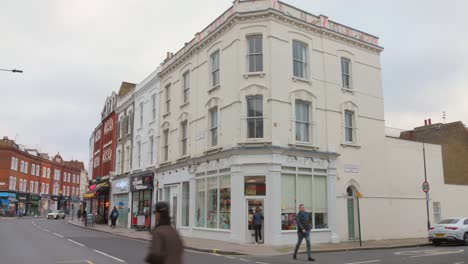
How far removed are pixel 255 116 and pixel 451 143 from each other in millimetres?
17546

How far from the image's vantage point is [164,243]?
16.4ft

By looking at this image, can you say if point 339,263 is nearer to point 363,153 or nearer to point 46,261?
point 46,261

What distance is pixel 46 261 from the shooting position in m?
13.2

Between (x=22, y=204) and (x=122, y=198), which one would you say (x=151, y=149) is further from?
(x=22, y=204)

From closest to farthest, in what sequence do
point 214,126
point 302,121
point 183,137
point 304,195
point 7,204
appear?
1. point 304,195
2. point 302,121
3. point 214,126
4. point 183,137
5. point 7,204

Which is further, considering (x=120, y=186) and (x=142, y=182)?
(x=120, y=186)

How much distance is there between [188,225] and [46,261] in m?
12.3

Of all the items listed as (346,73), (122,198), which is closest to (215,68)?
(346,73)

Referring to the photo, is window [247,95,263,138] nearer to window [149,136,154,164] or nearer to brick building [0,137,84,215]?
window [149,136,154,164]

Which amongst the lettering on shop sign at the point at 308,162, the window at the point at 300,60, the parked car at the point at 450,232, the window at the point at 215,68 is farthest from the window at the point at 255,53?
the parked car at the point at 450,232

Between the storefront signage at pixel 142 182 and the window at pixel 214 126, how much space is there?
346 inches

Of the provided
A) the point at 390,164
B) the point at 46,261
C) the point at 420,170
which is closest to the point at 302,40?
A: the point at 390,164

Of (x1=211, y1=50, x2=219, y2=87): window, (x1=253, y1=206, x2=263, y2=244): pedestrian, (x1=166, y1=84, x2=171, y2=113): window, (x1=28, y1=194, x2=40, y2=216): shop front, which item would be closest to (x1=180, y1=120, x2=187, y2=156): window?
(x1=166, y1=84, x2=171, y2=113): window

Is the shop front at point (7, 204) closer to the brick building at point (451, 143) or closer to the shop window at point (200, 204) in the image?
the shop window at point (200, 204)
